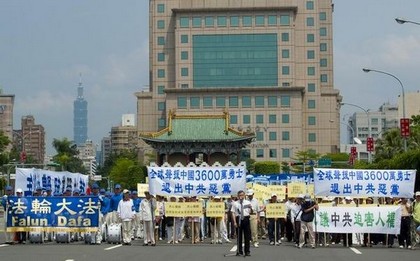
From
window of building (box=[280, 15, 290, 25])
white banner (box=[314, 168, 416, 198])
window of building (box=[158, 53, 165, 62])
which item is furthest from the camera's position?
window of building (box=[158, 53, 165, 62])

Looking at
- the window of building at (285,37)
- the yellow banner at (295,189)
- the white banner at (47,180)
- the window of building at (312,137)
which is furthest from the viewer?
the window of building at (312,137)

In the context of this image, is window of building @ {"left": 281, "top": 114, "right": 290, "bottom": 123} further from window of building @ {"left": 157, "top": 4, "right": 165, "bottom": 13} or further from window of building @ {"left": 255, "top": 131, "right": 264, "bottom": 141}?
window of building @ {"left": 157, "top": 4, "right": 165, "bottom": 13}

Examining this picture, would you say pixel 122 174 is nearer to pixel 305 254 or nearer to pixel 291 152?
pixel 291 152

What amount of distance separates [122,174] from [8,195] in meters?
80.7

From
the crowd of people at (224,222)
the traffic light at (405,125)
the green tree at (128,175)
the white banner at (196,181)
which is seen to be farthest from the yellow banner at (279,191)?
the green tree at (128,175)

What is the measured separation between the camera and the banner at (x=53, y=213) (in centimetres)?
2695

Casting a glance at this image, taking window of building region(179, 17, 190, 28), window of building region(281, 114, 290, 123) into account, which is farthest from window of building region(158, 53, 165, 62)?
window of building region(281, 114, 290, 123)

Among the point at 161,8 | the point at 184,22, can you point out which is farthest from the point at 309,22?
the point at 161,8

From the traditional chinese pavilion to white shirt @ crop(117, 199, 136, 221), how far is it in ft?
204

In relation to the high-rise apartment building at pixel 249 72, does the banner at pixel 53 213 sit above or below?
below

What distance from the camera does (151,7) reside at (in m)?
121

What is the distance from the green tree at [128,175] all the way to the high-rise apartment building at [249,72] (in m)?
9.81

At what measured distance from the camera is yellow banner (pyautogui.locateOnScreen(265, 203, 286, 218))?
2988cm

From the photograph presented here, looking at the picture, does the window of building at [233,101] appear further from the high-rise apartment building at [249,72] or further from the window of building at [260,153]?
the window of building at [260,153]
